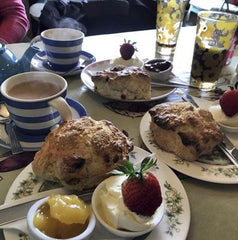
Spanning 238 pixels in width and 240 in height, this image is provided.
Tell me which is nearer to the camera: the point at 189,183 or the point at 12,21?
the point at 189,183

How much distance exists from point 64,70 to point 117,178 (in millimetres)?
790

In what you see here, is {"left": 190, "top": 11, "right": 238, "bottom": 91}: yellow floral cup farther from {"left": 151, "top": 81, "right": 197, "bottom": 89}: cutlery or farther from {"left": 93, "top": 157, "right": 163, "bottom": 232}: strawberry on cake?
{"left": 93, "top": 157, "right": 163, "bottom": 232}: strawberry on cake

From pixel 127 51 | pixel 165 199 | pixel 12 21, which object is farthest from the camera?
pixel 12 21

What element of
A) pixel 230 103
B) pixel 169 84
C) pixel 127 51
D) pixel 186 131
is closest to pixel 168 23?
pixel 127 51

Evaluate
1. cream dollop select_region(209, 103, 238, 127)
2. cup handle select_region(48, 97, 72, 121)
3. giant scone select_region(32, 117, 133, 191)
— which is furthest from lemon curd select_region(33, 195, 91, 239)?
cream dollop select_region(209, 103, 238, 127)

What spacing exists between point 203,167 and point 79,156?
36 cm

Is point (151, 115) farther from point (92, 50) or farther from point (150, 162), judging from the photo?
point (92, 50)

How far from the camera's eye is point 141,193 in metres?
0.64

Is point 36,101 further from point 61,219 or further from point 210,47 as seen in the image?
point 210,47

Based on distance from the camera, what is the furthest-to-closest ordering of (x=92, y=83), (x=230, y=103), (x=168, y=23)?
(x=168, y=23) → (x=92, y=83) → (x=230, y=103)

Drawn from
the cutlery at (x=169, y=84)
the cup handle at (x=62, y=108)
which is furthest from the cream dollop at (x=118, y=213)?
the cutlery at (x=169, y=84)

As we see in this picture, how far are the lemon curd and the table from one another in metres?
0.20

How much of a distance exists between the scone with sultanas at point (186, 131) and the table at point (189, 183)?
3.0 inches

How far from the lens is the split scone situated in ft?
3.84
